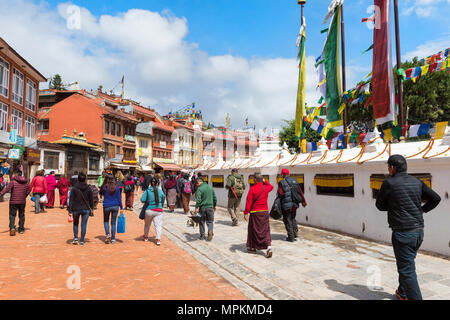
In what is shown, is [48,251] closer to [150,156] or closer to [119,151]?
[119,151]

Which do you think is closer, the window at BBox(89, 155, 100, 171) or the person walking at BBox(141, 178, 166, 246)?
the person walking at BBox(141, 178, 166, 246)

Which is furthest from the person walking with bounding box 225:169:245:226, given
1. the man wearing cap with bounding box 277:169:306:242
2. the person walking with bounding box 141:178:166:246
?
the person walking with bounding box 141:178:166:246

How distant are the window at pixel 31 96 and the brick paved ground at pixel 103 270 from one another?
24.1 meters

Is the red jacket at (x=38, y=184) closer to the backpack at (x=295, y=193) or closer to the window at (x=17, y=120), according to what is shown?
the backpack at (x=295, y=193)

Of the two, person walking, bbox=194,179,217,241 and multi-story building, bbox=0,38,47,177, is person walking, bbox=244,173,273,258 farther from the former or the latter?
multi-story building, bbox=0,38,47,177

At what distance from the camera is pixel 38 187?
12523 mm

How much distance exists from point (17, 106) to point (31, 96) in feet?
11.1

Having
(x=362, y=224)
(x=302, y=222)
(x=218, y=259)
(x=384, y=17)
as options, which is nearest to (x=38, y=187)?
(x=218, y=259)

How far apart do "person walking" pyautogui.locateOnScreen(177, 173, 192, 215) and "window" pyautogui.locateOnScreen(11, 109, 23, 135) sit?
19214mm

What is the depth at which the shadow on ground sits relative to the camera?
440 centimetres

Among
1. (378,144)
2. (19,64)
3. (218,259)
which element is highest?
(19,64)

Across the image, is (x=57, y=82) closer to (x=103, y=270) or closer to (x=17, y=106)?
(x=17, y=106)

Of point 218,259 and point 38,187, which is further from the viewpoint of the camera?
point 38,187

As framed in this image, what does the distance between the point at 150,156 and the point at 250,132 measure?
31800 millimetres
